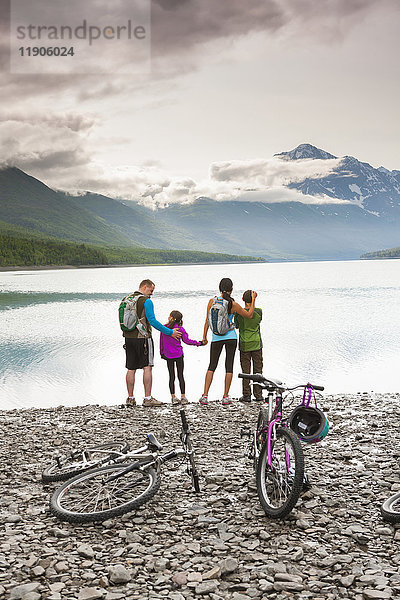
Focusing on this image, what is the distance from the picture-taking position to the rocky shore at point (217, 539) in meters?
5.32

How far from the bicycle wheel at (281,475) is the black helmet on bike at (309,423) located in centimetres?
67

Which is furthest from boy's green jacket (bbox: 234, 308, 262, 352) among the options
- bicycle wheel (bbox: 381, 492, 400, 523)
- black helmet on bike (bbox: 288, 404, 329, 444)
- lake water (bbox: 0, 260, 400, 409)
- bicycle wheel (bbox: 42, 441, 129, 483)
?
bicycle wheel (bbox: 381, 492, 400, 523)

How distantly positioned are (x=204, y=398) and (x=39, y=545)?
8.88 meters

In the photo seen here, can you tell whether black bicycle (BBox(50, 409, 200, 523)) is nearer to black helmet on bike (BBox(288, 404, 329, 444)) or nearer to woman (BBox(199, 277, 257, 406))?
black helmet on bike (BBox(288, 404, 329, 444))

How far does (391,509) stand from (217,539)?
2224 mm

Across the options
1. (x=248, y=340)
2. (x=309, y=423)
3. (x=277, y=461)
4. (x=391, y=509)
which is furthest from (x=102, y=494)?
(x=248, y=340)

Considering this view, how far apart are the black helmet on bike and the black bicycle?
1.57 m

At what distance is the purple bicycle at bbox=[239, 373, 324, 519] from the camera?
255 inches

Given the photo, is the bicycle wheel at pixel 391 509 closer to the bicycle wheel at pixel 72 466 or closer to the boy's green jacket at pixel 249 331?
the bicycle wheel at pixel 72 466

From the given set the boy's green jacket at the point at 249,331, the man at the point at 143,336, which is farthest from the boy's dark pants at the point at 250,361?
the man at the point at 143,336

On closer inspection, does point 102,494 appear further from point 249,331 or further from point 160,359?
point 160,359

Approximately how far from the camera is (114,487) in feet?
24.0

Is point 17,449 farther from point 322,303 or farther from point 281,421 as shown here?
point 322,303

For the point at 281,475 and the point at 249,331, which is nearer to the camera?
the point at 281,475
